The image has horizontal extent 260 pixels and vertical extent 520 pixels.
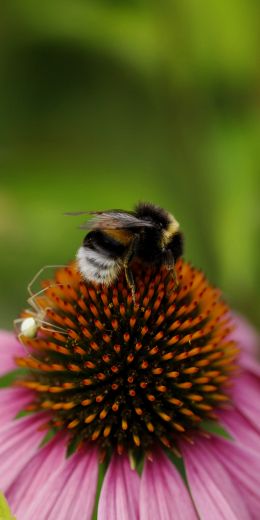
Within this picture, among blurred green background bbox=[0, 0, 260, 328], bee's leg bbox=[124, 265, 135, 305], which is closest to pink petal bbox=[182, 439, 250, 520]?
bee's leg bbox=[124, 265, 135, 305]

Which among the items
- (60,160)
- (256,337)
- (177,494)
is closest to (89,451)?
(177,494)

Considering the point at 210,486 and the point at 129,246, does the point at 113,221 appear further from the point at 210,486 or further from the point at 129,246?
the point at 210,486

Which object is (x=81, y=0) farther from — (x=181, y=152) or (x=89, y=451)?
(x=89, y=451)

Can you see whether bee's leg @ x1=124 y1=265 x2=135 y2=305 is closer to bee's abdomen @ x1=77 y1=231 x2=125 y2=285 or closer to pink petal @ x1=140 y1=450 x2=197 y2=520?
bee's abdomen @ x1=77 y1=231 x2=125 y2=285

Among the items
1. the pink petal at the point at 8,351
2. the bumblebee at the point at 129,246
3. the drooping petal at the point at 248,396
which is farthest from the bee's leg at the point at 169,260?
the pink petal at the point at 8,351

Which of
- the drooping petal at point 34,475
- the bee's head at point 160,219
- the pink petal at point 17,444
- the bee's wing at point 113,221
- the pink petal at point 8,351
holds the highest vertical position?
the bee's wing at point 113,221

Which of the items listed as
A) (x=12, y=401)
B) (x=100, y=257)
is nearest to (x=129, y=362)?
(x=100, y=257)

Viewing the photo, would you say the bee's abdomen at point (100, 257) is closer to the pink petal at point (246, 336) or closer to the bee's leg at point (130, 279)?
the bee's leg at point (130, 279)

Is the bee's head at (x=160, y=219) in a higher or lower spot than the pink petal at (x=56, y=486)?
higher
